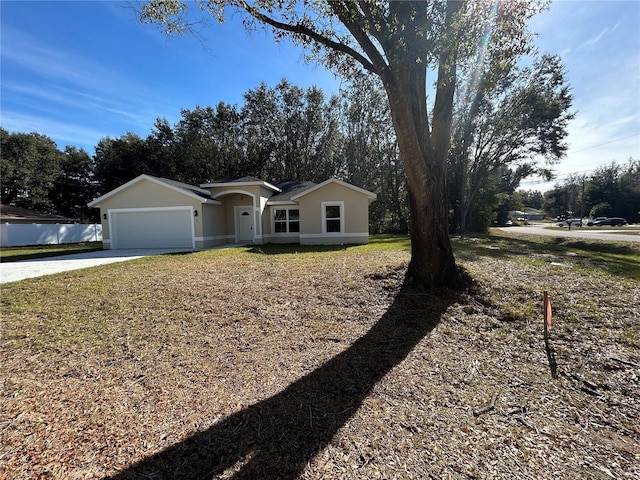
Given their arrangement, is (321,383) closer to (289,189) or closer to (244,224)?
(244,224)

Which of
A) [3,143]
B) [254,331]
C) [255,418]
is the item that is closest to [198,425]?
[255,418]

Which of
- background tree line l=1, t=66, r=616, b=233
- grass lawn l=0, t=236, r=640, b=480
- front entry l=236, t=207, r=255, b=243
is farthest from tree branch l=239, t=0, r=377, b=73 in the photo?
background tree line l=1, t=66, r=616, b=233

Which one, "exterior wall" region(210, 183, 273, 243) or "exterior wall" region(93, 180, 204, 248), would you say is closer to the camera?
"exterior wall" region(93, 180, 204, 248)

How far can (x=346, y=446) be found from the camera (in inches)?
96.0

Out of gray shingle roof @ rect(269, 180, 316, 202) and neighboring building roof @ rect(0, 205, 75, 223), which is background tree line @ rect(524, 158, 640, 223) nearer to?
gray shingle roof @ rect(269, 180, 316, 202)

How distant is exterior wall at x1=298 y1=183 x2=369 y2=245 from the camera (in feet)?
53.9

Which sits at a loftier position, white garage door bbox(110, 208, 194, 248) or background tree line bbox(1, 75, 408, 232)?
background tree line bbox(1, 75, 408, 232)

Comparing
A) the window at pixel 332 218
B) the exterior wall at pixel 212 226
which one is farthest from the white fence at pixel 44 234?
the window at pixel 332 218

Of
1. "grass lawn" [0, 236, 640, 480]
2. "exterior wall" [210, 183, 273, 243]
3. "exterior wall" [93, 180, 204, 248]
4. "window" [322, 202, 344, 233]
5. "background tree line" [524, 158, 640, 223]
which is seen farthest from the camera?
"background tree line" [524, 158, 640, 223]

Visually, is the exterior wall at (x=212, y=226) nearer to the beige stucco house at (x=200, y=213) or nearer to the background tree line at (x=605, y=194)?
the beige stucco house at (x=200, y=213)

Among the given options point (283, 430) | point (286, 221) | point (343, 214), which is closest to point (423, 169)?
point (283, 430)

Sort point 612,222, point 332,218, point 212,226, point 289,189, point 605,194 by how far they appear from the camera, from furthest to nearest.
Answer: point 605,194 → point 612,222 → point 289,189 → point 212,226 → point 332,218

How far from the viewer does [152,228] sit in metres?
16.6

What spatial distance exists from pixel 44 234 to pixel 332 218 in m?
21.2
